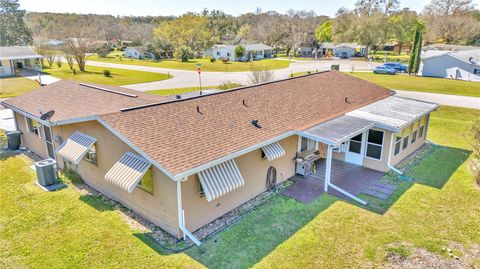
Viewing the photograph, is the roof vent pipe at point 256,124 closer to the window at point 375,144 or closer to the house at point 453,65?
the window at point 375,144

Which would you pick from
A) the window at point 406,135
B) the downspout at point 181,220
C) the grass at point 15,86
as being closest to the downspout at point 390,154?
the window at point 406,135

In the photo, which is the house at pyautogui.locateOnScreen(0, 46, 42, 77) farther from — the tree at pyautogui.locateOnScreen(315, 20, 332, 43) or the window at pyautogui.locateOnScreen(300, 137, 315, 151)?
the tree at pyautogui.locateOnScreen(315, 20, 332, 43)

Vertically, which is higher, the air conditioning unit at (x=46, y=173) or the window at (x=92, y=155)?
the window at (x=92, y=155)

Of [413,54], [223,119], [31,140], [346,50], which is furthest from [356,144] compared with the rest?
[346,50]

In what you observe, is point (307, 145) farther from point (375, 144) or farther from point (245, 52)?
point (245, 52)

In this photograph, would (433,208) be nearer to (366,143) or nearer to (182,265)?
(366,143)

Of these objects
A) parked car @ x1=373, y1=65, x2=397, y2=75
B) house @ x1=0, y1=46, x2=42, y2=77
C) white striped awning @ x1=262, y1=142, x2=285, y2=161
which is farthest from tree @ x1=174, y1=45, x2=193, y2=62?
white striped awning @ x1=262, y1=142, x2=285, y2=161
